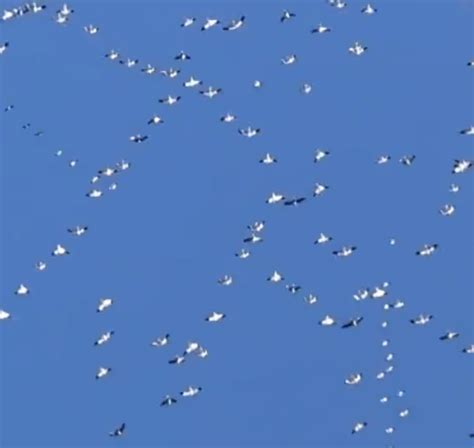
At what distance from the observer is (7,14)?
105250mm

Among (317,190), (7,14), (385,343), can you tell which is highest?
(385,343)

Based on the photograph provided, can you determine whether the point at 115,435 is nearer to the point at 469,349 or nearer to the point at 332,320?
the point at 332,320

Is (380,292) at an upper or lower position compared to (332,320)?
lower

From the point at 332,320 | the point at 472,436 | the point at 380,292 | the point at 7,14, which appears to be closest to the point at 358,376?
the point at 332,320

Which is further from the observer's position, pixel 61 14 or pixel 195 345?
pixel 195 345

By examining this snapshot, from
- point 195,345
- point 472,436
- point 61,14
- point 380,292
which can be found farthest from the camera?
point 195,345

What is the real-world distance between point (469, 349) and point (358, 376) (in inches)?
420

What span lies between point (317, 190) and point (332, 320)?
143 feet

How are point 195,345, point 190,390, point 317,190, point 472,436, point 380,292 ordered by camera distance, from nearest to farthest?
point 317,190 → point 380,292 → point 472,436 → point 195,345 → point 190,390

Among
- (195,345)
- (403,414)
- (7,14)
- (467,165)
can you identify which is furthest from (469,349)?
(7,14)

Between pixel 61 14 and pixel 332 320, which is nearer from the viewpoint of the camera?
pixel 61 14

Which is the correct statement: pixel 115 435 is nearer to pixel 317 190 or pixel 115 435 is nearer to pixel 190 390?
pixel 190 390

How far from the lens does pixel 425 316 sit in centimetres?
15325

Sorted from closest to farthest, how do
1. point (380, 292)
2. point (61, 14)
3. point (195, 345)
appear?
point (61, 14), point (380, 292), point (195, 345)
